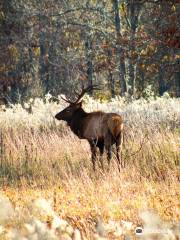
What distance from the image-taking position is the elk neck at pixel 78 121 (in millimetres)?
10524

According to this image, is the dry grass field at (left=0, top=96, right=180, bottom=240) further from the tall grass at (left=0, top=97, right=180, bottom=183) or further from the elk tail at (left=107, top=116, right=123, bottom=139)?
the elk tail at (left=107, top=116, right=123, bottom=139)

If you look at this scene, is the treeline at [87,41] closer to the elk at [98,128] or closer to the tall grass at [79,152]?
the tall grass at [79,152]

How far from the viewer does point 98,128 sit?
1005 centimetres

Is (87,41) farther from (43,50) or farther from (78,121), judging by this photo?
(78,121)

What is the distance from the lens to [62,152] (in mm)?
10859

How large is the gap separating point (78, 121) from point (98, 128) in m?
0.67

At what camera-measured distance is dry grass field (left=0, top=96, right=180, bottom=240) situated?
442cm

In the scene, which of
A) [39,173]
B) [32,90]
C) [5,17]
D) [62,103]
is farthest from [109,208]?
[32,90]

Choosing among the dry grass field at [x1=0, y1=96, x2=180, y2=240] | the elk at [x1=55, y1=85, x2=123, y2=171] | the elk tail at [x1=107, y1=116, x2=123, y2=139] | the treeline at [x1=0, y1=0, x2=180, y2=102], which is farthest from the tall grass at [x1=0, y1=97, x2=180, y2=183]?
the treeline at [x1=0, y1=0, x2=180, y2=102]

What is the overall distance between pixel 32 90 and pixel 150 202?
109ft

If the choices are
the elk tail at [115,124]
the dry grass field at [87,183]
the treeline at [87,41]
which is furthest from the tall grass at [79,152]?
the treeline at [87,41]

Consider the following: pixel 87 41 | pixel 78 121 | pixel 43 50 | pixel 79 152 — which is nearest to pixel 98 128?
pixel 78 121

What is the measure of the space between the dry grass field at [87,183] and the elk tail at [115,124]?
48 cm

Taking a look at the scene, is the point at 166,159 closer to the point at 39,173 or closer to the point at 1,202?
the point at 39,173
